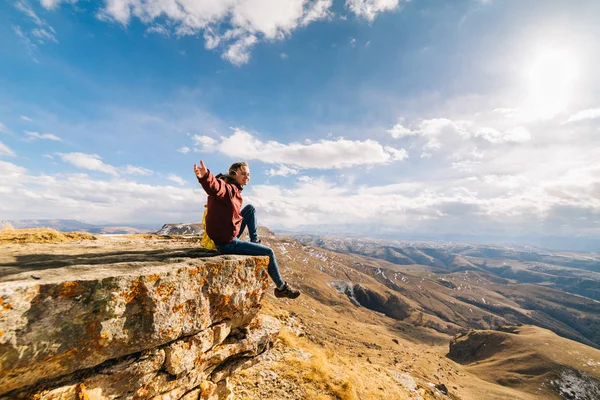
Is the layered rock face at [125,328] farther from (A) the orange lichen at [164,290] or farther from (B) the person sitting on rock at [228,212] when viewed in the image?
(B) the person sitting on rock at [228,212]

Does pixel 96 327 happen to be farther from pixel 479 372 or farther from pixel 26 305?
pixel 479 372

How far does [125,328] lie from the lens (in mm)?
5949

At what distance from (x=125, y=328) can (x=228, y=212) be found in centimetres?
430

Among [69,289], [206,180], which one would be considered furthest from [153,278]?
[206,180]

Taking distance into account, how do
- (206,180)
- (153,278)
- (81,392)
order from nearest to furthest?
1. (81,392)
2. (153,278)
3. (206,180)

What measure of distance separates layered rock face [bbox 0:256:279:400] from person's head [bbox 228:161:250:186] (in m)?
3.07

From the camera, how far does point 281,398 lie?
11602 millimetres

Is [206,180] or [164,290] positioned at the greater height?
[206,180]

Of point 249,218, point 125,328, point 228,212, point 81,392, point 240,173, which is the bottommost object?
point 81,392

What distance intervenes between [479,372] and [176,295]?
502ft

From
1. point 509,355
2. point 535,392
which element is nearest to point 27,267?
point 535,392

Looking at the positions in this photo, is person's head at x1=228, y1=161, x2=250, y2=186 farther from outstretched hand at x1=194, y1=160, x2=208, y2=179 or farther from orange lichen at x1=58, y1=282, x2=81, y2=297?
orange lichen at x1=58, y1=282, x2=81, y2=297

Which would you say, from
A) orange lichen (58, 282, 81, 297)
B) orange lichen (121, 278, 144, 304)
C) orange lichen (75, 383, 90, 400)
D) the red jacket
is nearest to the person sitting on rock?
the red jacket

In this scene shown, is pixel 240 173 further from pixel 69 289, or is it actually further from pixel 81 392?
pixel 81 392
